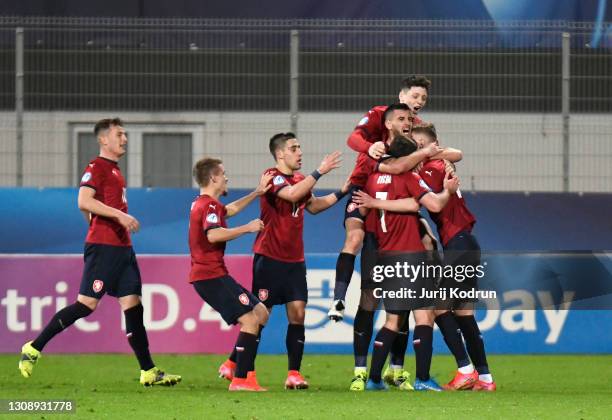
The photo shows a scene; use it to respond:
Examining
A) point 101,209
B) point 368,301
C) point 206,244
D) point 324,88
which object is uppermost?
point 324,88

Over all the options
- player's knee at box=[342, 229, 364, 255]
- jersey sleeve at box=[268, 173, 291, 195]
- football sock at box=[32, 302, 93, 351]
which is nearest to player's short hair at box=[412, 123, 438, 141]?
player's knee at box=[342, 229, 364, 255]

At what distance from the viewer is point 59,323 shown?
33.2 ft

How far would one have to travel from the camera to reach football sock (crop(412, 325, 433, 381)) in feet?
31.8

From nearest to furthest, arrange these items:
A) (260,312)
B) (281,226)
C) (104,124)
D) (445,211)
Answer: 1. (260,312)
2. (445,211)
3. (281,226)
4. (104,124)

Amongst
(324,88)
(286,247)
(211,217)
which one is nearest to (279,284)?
Answer: (286,247)

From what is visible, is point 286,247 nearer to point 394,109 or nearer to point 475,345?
point 394,109

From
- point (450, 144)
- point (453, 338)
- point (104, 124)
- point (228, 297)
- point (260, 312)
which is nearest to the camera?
point (228, 297)

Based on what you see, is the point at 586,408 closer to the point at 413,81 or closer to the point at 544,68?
the point at 413,81

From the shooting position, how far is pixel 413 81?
10.3 m

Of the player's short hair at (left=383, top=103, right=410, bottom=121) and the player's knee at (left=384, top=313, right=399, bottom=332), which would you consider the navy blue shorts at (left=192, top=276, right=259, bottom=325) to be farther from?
the player's short hair at (left=383, top=103, right=410, bottom=121)

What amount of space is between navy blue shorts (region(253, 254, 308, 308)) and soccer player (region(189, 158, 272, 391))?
0.38m

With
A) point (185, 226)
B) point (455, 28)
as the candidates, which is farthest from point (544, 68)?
point (185, 226)

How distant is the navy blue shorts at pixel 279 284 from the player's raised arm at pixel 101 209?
1010mm

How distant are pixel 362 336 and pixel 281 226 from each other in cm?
102
